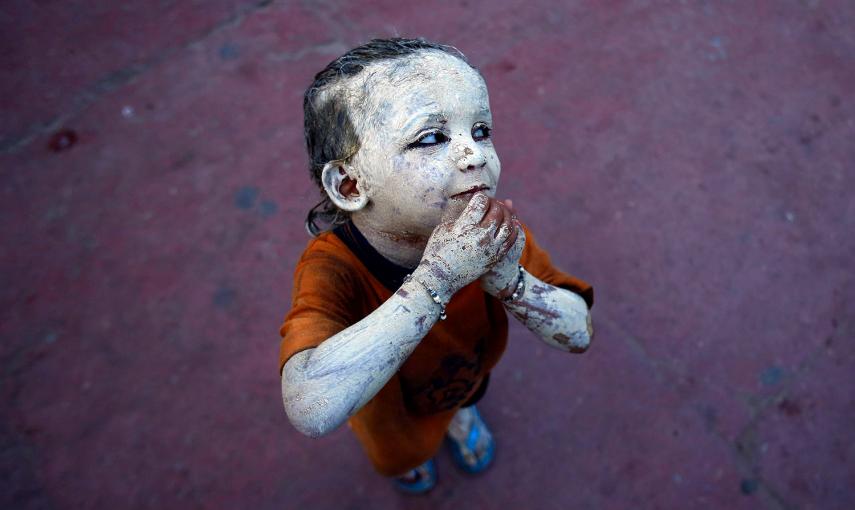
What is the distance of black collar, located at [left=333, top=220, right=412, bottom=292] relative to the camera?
127cm

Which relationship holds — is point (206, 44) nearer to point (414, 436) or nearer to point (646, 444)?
point (414, 436)

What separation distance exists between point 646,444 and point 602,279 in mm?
628

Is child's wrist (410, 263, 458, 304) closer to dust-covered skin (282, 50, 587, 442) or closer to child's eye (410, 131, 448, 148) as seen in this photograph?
dust-covered skin (282, 50, 587, 442)

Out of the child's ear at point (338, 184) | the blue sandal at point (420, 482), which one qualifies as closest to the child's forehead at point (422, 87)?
the child's ear at point (338, 184)

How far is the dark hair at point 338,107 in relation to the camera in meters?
1.18

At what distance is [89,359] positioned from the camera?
2.22 m

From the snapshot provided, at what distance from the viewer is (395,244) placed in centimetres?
125

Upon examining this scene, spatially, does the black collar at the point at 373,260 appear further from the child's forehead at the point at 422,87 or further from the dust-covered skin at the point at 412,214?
the child's forehead at the point at 422,87

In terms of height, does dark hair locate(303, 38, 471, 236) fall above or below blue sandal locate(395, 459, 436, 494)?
above

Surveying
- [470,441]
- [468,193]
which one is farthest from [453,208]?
[470,441]

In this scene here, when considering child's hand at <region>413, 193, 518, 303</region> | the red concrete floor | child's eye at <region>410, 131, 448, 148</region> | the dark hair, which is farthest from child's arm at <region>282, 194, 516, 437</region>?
the red concrete floor

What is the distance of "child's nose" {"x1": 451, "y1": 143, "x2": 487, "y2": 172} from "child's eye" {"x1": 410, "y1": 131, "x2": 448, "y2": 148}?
1.2 inches

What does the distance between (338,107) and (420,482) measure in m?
1.37

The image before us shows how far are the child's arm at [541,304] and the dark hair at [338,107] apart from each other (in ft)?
1.16
